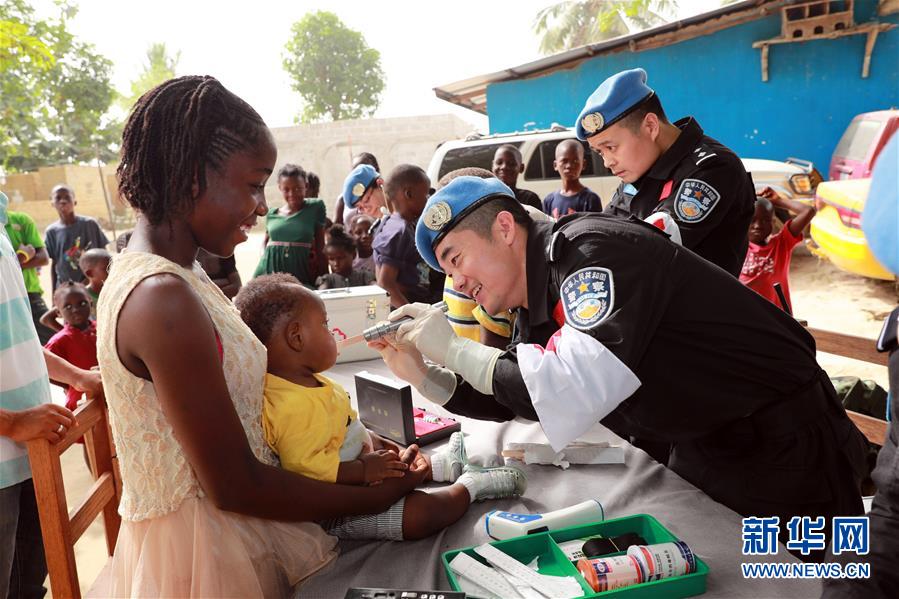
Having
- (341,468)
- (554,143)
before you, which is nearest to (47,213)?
(554,143)

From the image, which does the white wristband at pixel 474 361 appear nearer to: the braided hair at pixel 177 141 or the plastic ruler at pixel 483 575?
the plastic ruler at pixel 483 575

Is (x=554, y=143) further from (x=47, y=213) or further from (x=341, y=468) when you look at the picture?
(x=47, y=213)

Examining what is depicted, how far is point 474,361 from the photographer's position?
1692 mm

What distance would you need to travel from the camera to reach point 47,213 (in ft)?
59.8

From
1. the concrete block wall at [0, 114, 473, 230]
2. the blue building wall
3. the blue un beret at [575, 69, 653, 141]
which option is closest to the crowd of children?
the blue un beret at [575, 69, 653, 141]

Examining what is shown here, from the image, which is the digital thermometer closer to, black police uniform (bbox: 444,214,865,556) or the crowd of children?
the crowd of children

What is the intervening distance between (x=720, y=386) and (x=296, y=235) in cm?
350

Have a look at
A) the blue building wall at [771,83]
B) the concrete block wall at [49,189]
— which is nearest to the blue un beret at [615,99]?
the blue building wall at [771,83]

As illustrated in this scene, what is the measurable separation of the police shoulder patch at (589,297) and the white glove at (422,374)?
594 mm

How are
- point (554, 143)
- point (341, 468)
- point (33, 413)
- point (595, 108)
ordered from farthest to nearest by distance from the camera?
point (554, 143)
point (595, 108)
point (33, 413)
point (341, 468)

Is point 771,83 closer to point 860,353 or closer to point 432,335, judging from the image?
point 860,353

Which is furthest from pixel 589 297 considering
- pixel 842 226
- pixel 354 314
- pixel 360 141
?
pixel 360 141

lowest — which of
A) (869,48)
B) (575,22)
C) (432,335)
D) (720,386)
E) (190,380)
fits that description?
(720,386)

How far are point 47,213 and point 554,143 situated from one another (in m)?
16.8
